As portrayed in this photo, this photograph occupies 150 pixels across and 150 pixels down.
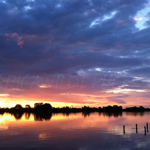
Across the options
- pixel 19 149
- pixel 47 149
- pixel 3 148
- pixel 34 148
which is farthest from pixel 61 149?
pixel 3 148

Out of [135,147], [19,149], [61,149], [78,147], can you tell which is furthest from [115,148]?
[19,149]

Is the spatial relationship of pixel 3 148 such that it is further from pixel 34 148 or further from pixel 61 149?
pixel 61 149

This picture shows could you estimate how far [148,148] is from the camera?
4578cm

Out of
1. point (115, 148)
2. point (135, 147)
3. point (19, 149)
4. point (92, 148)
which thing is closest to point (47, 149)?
point (19, 149)

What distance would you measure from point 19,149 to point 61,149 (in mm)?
9773

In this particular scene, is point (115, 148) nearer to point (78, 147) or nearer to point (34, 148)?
point (78, 147)

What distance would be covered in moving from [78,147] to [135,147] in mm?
13491

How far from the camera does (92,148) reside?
46.8m

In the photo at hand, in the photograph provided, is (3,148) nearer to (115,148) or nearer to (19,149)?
(19,149)

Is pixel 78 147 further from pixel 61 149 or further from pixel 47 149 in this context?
pixel 47 149

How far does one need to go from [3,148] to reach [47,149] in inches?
434

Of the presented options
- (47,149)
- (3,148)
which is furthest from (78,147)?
(3,148)

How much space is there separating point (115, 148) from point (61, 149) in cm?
1243

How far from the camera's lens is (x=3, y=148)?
1886 inches
